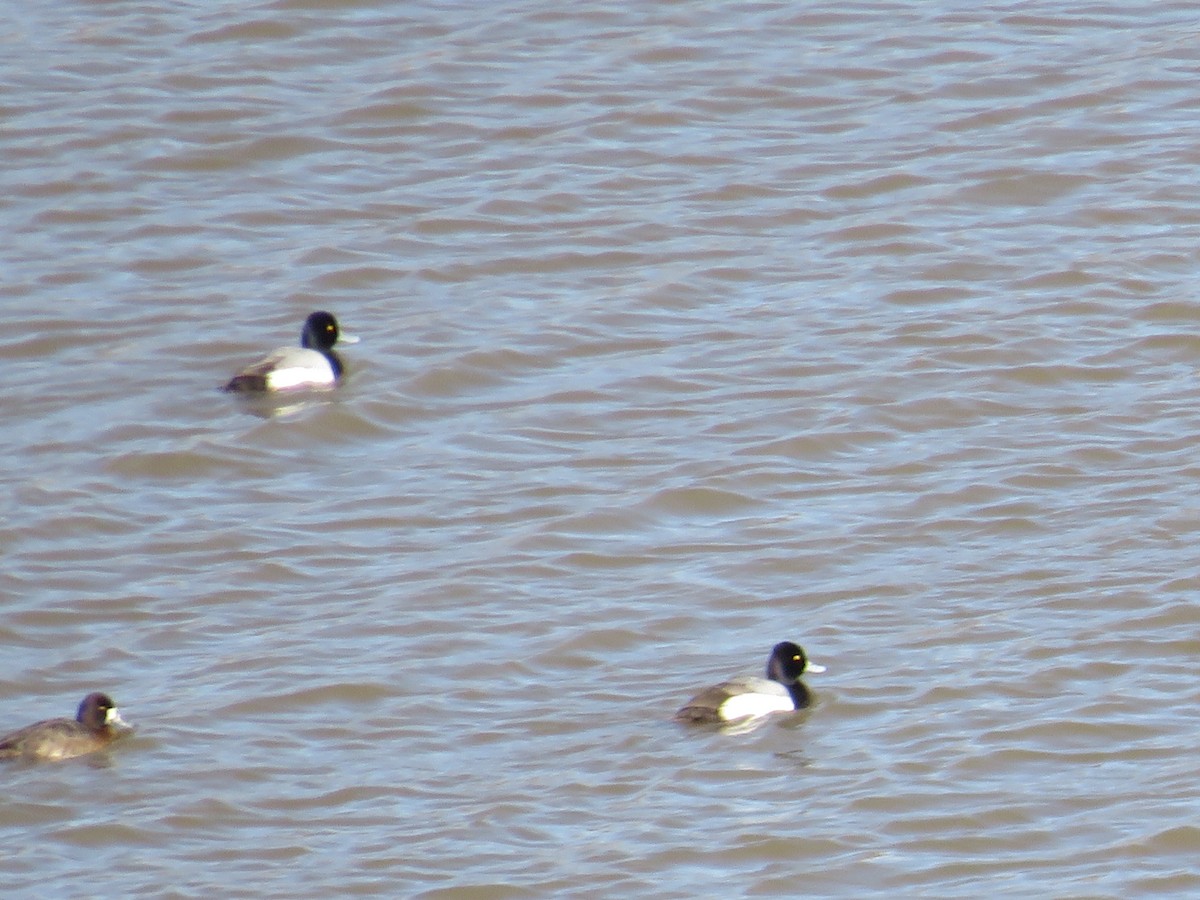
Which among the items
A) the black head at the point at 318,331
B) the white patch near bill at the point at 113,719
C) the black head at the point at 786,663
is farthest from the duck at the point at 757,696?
the black head at the point at 318,331

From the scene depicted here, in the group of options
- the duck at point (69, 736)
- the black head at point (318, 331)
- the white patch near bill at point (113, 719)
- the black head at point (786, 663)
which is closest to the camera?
the duck at point (69, 736)

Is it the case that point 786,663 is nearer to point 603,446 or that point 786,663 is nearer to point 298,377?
point 603,446

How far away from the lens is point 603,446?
10.7 meters

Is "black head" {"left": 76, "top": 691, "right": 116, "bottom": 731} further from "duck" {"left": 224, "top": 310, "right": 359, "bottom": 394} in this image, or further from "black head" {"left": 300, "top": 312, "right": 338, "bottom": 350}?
"black head" {"left": 300, "top": 312, "right": 338, "bottom": 350}

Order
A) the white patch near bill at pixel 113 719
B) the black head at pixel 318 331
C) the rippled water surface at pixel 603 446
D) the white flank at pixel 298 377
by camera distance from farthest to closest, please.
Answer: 1. the black head at pixel 318 331
2. the white flank at pixel 298 377
3. the white patch near bill at pixel 113 719
4. the rippled water surface at pixel 603 446

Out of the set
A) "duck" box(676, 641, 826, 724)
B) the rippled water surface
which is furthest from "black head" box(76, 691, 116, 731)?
"duck" box(676, 641, 826, 724)

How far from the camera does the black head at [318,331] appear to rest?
11.5 metres

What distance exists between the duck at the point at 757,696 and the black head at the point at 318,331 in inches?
147

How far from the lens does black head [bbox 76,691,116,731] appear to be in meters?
8.20

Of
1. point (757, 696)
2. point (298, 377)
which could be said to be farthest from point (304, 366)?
point (757, 696)

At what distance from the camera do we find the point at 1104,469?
1023cm

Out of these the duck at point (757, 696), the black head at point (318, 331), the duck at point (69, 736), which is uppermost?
the black head at point (318, 331)

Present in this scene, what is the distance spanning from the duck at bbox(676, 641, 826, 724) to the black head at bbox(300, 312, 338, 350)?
3730 millimetres

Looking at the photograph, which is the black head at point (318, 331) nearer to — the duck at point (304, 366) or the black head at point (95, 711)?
the duck at point (304, 366)
